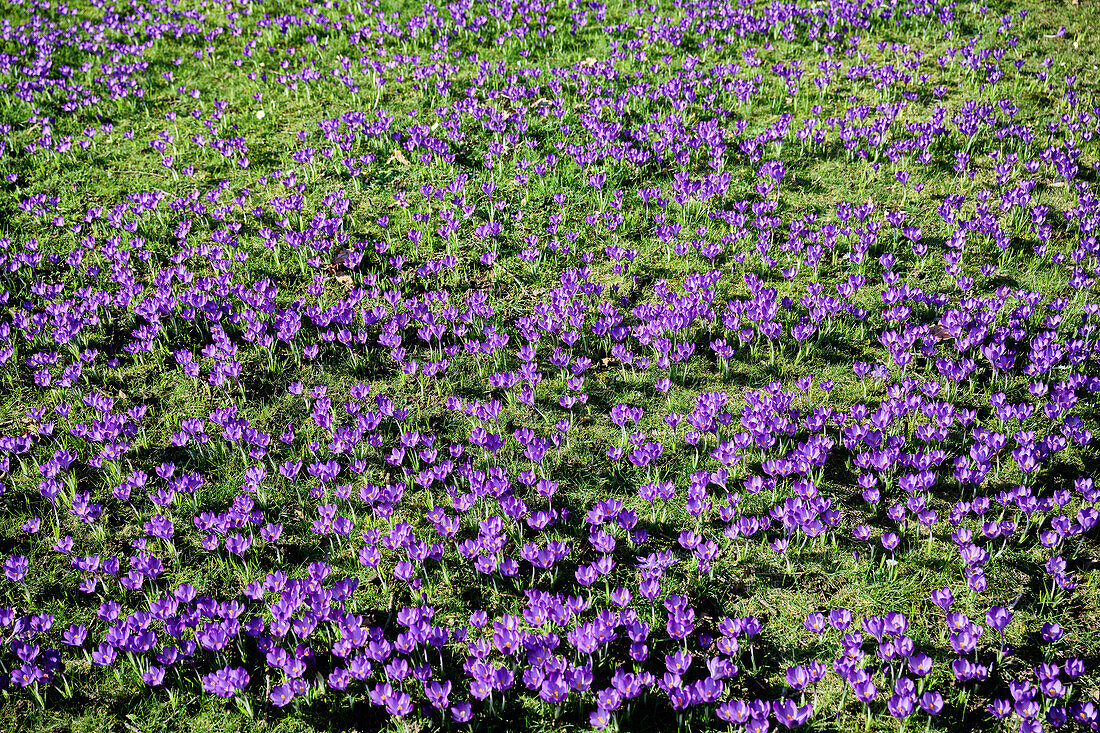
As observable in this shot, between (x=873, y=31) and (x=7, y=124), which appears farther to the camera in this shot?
(x=873, y=31)

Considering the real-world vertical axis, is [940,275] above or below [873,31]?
below

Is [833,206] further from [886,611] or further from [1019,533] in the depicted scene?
[886,611]

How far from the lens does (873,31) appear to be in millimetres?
8500

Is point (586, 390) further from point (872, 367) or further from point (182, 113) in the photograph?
point (182, 113)

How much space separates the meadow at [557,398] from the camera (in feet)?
10.5

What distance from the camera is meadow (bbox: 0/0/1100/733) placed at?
10.5ft

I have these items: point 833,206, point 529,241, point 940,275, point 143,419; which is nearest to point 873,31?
point 833,206

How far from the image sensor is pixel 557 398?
4.55m

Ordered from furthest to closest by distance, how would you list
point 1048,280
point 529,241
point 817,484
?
point 529,241 < point 1048,280 < point 817,484

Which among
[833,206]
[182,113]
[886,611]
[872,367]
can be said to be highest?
[182,113]

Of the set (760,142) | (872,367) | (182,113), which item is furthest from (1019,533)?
(182,113)

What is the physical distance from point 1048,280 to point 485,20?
6.21m

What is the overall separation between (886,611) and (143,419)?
12.5 feet

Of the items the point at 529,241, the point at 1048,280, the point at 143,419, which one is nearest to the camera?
the point at 143,419
